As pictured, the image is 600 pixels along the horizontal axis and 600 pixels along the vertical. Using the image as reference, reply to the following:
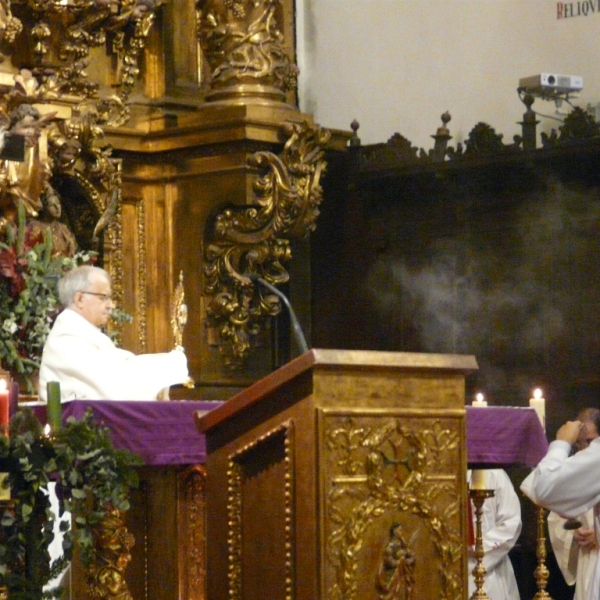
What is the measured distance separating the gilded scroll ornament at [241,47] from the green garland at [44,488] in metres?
4.07

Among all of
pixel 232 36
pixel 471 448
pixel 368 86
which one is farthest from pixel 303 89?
pixel 471 448

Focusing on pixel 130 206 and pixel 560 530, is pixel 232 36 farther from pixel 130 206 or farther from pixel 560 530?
pixel 560 530

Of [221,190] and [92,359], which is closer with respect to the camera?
[92,359]

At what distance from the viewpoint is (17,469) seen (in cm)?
444

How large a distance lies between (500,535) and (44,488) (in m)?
4.51

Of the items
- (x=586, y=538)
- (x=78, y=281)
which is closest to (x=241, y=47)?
(x=78, y=281)

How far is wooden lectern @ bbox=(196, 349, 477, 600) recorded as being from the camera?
3955 mm

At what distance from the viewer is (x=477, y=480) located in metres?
6.79

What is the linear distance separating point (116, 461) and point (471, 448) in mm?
2124

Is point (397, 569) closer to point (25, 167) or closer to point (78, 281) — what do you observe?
point (78, 281)

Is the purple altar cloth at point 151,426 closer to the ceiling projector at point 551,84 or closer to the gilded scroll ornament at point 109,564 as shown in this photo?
the gilded scroll ornament at point 109,564

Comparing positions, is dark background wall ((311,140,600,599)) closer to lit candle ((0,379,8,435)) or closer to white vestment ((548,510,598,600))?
white vestment ((548,510,598,600))

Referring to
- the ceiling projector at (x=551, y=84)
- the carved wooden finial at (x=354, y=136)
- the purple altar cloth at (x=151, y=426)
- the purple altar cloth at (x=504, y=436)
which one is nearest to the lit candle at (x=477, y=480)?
the purple altar cloth at (x=504, y=436)

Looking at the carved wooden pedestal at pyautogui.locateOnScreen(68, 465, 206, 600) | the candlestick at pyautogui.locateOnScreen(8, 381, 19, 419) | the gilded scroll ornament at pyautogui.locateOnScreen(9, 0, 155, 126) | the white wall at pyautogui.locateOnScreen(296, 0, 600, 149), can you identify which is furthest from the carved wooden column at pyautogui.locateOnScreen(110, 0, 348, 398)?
the candlestick at pyautogui.locateOnScreen(8, 381, 19, 419)
